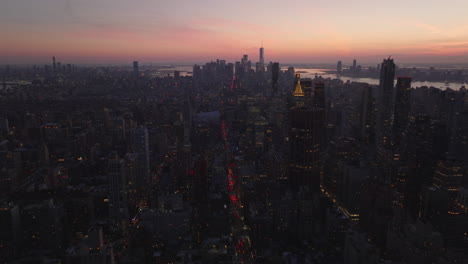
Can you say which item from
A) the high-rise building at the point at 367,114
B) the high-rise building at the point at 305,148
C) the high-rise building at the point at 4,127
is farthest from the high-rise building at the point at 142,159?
the high-rise building at the point at 367,114

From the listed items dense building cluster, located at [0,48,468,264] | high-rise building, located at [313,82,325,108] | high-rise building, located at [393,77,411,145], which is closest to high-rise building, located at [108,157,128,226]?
dense building cluster, located at [0,48,468,264]

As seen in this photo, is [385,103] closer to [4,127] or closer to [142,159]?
[142,159]

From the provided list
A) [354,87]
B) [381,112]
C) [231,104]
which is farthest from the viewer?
[231,104]

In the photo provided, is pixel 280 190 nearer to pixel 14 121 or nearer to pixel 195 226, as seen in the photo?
pixel 195 226

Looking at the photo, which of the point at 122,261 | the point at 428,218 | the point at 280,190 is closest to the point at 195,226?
the point at 122,261

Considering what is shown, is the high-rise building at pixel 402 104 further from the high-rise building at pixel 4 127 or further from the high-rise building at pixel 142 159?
the high-rise building at pixel 4 127

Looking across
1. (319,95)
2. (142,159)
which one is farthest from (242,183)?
(319,95)
